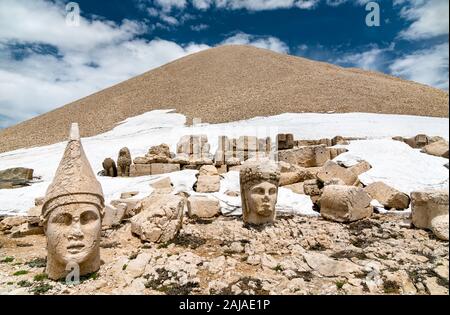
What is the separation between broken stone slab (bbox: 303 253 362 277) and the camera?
16.8 feet

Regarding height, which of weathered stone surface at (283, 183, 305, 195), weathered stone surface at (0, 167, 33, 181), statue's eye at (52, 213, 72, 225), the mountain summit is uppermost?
the mountain summit

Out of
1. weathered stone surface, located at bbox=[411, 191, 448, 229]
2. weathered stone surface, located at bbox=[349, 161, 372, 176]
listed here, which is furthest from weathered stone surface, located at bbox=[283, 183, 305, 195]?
weathered stone surface, located at bbox=[411, 191, 448, 229]

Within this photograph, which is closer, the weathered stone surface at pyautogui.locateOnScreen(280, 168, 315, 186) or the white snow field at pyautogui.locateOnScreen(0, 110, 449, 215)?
the white snow field at pyautogui.locateOnScreen(0, 110, 449, 215)

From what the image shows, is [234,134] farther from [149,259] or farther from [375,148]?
[149,259]

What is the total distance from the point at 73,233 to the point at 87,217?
1.06ft

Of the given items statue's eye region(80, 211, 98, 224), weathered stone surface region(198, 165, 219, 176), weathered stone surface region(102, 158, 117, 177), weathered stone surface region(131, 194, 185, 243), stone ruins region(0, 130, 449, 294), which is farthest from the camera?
weathered stone surface region(102, 158, 117, 177)

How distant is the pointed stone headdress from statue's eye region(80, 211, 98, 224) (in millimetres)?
163

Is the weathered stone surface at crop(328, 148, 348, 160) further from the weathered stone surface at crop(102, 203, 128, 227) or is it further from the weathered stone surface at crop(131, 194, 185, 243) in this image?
the weathered stone surface at crop(102, 203, 128, 227)

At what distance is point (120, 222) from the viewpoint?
8.60 m

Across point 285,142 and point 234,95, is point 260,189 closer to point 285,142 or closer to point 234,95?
point 285,142

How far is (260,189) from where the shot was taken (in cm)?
749

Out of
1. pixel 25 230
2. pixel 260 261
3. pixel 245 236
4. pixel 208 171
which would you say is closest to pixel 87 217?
pixel 260 261

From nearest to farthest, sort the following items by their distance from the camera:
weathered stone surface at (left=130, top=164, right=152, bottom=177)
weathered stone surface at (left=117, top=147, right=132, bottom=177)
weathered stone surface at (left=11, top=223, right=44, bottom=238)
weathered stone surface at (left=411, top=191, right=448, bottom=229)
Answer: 1. weathered stone surface at (left=411, top=191, right=448, bottom=229)
2. weathered stone surface at (left=11, top=223, right=44, bottom=238)
3. weathered stone surface at (left=130, top=164, right=152, bottom=177)
4. weathered stone surface at (left=117, top=147, right=132, bottom=177)
